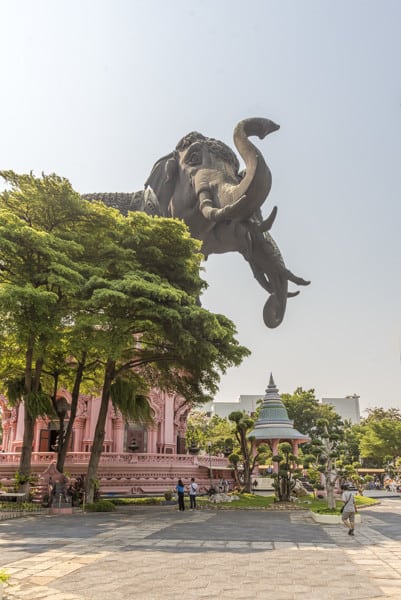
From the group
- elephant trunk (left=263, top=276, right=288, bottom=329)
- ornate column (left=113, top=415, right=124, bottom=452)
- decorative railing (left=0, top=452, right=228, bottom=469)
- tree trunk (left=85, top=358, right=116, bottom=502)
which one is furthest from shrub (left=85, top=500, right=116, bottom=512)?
elephant trunk (left=263, top=276, right=288, bottom=329)

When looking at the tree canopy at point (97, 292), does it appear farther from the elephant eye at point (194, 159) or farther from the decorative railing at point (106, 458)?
the elephant eye at point (194, 159)

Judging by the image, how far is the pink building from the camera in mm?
24234

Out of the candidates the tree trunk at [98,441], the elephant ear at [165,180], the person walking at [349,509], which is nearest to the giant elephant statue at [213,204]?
the elephant ear at [165,180]

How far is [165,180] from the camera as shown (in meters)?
30.2

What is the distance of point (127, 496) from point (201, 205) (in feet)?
44.0

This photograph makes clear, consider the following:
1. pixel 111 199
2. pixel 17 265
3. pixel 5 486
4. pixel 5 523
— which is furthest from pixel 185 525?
pixel 111 199

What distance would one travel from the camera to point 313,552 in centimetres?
1014

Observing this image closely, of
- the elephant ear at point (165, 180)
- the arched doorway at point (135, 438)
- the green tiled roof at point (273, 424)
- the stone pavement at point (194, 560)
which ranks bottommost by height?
the stone pavement at point (194, 560)

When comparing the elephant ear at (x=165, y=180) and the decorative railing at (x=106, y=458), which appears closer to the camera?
the decorative railing at (x=106, y=458)

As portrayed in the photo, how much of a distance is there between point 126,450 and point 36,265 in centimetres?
1421

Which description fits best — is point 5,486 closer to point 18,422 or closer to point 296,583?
point 18,422

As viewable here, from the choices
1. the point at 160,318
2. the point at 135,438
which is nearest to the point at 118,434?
the point at 135,438

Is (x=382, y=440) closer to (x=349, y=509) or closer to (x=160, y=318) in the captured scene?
(x=160, y=318)

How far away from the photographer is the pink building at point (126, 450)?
2423cm
